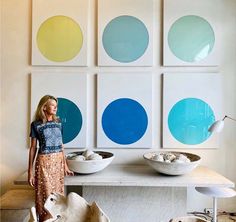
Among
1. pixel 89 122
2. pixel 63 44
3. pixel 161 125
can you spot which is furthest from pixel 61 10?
pixel 161 125

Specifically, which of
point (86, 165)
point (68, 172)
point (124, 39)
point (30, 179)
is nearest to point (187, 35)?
point (124, 39)

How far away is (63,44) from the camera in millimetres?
2635

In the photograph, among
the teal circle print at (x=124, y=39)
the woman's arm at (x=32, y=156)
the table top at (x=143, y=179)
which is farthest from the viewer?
the teal circle print at (x=124, y=39)

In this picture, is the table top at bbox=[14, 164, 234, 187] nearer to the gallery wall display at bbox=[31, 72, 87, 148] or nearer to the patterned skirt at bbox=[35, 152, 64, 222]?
the patterned skirt at bbox=[35, 152, 64, 222]

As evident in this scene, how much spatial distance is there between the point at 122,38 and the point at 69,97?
2.40ft

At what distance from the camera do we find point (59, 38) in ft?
8.66

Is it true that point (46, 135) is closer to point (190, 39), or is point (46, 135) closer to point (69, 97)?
point (69, 97)

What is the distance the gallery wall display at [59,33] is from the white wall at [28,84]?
0.22 ft

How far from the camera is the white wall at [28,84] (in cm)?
265

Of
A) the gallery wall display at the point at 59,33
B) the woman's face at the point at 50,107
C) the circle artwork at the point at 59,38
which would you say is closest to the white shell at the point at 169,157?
the woman's face at the point at 50,107

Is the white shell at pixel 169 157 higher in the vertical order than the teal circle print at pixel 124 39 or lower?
lower

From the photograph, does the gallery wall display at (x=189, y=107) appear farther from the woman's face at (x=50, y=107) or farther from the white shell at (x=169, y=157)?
the woman's face at (x=50, y=107)

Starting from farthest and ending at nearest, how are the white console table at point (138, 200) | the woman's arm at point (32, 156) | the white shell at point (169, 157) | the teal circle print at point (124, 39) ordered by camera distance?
the teal circle print at point (124, 39) → the white console table at point (138, 200) → the white shell at point (169, 157) → the woman's arm at point (32, 156)

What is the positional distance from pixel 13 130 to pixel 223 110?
197 centimetres
